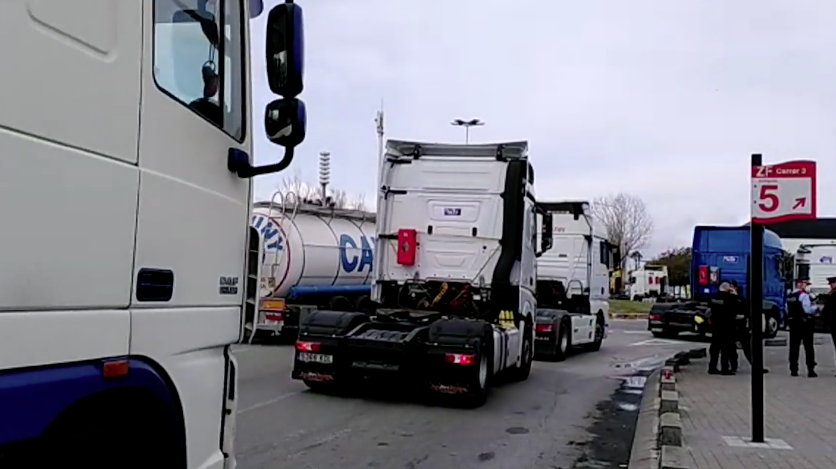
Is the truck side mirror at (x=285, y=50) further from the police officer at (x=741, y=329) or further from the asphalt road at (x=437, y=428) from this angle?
the police officer at (x=741, y=329)

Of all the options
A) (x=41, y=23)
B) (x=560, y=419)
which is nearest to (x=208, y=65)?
(x=41, y=23)

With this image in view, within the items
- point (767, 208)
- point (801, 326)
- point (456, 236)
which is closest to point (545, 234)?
point (456, 236)

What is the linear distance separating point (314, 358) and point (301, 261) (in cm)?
869

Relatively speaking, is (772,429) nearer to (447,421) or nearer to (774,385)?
(447,421)

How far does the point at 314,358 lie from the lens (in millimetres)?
11242

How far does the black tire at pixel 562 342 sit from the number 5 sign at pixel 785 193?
31.4 ft

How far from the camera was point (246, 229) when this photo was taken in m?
3.89

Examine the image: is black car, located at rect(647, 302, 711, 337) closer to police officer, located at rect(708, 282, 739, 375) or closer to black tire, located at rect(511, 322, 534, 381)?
police officer, located at rect(708, 282, 739, 375)

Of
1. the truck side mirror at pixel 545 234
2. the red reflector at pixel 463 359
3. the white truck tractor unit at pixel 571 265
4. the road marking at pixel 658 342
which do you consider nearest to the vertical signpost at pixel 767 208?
the red reflector at pixel 463 359

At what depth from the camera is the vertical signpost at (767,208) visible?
820 centimetres

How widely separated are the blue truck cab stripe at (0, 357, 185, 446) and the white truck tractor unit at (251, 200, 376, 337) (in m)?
15.6

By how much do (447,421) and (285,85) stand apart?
23.3ft

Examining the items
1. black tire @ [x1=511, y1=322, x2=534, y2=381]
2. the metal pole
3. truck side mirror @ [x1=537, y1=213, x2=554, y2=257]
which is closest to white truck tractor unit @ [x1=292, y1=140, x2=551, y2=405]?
black tire @ [x1=511, y1=322, x2=534, y2=381]

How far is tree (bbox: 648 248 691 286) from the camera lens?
82.9 meters
